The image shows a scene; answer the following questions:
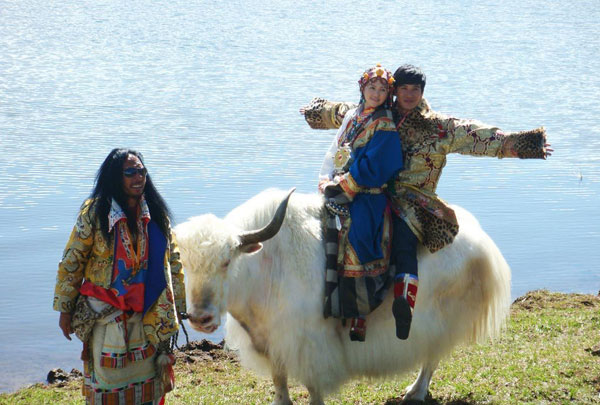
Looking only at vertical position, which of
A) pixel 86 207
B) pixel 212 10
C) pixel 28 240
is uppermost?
pixel 212 10

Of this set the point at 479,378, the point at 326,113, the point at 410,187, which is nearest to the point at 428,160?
the point at 410,187

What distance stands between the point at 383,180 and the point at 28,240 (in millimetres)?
4772

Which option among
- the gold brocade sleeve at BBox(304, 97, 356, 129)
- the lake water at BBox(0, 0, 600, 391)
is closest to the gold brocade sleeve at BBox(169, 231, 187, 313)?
the gold brocade sleeve at BBox(304, 97, 356, 129)

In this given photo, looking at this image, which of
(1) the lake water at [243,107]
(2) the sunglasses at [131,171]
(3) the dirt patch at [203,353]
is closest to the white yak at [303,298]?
(2) the sunglasses at [131,171]

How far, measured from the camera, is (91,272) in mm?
3357

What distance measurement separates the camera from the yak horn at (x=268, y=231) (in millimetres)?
3896

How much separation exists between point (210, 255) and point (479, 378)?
6.19 ft

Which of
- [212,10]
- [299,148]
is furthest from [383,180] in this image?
[212,10]

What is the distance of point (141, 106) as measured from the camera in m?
14.1

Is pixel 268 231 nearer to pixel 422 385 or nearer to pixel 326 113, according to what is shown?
pixel 326 113

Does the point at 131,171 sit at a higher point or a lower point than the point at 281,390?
higher

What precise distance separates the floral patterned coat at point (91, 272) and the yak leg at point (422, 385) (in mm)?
1699

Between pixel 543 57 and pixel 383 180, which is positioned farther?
pixel 543 57

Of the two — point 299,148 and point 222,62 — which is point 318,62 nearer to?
point 222,62
